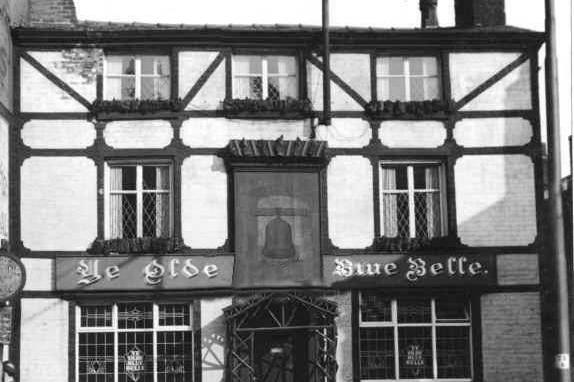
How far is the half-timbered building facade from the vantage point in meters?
21.0

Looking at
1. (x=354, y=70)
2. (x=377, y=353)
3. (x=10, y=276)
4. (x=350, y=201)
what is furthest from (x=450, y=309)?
(x=10, y=276)

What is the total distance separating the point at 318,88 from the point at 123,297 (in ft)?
19.3

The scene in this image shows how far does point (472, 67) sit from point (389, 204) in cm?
342

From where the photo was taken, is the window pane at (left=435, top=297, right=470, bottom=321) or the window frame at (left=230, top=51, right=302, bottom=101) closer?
the window pane at (left=435, top=297, right=470, bottom=321)

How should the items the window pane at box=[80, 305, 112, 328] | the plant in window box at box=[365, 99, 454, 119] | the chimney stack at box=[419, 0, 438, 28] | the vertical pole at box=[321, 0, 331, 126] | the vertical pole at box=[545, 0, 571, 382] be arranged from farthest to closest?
the chimney stack at box=[419, 0, 438, 28] → the plant in window box at box=[365, 99, 454, 119] → the vertical pole at box=[321, 0, 331, 126] → the window pane at box=[80, 305, 112, 328] → the vertical pole at box=[545, 0, 571, 382]

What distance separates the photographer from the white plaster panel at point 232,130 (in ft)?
71.0

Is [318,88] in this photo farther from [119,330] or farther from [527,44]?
[119,330]

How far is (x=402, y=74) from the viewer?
22.4 m

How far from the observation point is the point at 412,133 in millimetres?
22047

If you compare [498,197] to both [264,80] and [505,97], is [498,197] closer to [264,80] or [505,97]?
[505,97]

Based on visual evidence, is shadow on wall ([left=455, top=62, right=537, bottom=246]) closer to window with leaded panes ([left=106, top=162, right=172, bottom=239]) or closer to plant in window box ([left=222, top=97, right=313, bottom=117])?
plant in window box ([left=222, top=97, right=313, bottom=117])

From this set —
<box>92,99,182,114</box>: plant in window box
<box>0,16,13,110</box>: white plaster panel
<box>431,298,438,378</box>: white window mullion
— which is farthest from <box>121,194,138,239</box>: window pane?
<box>431,298,438,378</box>: white window mullion

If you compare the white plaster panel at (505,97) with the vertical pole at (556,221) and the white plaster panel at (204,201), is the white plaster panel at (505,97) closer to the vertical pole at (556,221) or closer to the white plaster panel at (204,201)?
the white plaster panel at (204,201)

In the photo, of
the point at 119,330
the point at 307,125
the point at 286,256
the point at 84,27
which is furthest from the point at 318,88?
the point at 119,330
